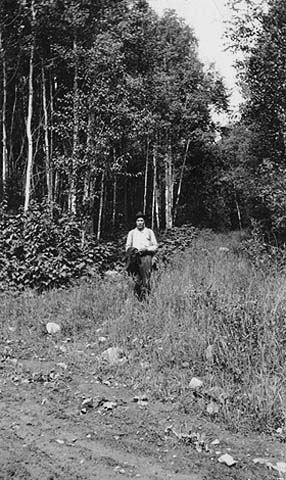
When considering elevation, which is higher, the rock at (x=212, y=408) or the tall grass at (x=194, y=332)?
the tall grass at (x=194, y=332)

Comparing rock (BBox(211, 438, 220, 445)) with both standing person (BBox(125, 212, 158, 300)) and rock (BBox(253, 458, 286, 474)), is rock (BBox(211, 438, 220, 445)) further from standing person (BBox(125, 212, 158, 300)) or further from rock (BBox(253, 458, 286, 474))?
standing person (BBox(125, 212, 158, 300))

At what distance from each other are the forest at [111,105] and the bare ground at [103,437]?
604 centimetres

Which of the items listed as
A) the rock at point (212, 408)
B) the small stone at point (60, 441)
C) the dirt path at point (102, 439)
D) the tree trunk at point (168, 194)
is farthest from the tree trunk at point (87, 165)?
the small stone at point (60, 441)

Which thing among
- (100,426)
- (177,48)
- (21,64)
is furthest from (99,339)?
(177,48)

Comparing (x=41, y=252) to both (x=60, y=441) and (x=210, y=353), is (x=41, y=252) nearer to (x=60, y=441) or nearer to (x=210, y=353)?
(x=210, y=353)

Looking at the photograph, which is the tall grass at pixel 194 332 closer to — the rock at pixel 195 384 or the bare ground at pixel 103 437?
the rock at pixel 195 384

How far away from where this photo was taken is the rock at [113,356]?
18.2ft

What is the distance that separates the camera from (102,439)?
371 centimetres

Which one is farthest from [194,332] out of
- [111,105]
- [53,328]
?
[111,105]

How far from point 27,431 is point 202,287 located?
3.96 meters

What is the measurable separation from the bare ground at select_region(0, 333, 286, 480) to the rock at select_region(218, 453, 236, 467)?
41mm

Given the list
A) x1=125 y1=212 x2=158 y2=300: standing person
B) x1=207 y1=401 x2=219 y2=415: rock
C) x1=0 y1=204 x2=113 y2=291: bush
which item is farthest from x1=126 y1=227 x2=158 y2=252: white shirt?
x1=207 y1=401 x2=219 y2=415: rock

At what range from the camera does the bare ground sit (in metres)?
3.23

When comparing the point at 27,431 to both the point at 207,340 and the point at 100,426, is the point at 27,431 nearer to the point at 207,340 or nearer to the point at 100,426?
the point at 100,426
